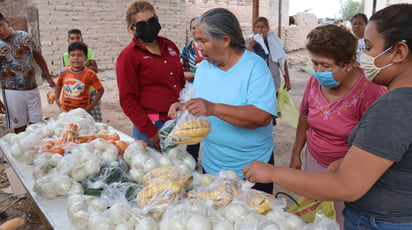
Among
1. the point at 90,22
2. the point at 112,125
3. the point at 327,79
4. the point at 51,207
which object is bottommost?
the point at 112,125

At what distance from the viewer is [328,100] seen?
2.30 metres

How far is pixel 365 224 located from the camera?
1.50 m

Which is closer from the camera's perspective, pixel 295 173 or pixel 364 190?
pixel 364 190

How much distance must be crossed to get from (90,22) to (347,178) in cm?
1040

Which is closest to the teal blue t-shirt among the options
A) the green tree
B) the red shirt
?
the red shirt

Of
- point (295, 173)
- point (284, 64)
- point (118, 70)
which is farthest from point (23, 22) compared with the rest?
point (295, 173)

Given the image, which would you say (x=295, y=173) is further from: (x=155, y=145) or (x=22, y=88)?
(x=22, y=88)

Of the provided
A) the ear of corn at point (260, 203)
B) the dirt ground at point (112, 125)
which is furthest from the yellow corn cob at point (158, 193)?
the dirt ground at point (112, 125)

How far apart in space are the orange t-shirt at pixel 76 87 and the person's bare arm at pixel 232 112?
2.99 meters

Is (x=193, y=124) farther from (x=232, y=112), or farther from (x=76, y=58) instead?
(x=76, y=58)

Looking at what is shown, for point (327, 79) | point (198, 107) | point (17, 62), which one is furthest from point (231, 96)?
point (17, 62)

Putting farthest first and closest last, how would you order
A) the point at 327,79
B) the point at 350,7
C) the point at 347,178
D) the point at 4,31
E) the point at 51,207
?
the point at 350,7, the point at 4,31, the point at 327,79, the point at 51,207, the point at 347,178

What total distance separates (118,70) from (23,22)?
26.7ft

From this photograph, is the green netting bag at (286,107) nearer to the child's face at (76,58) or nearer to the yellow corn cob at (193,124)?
the child's face at (76,58)
